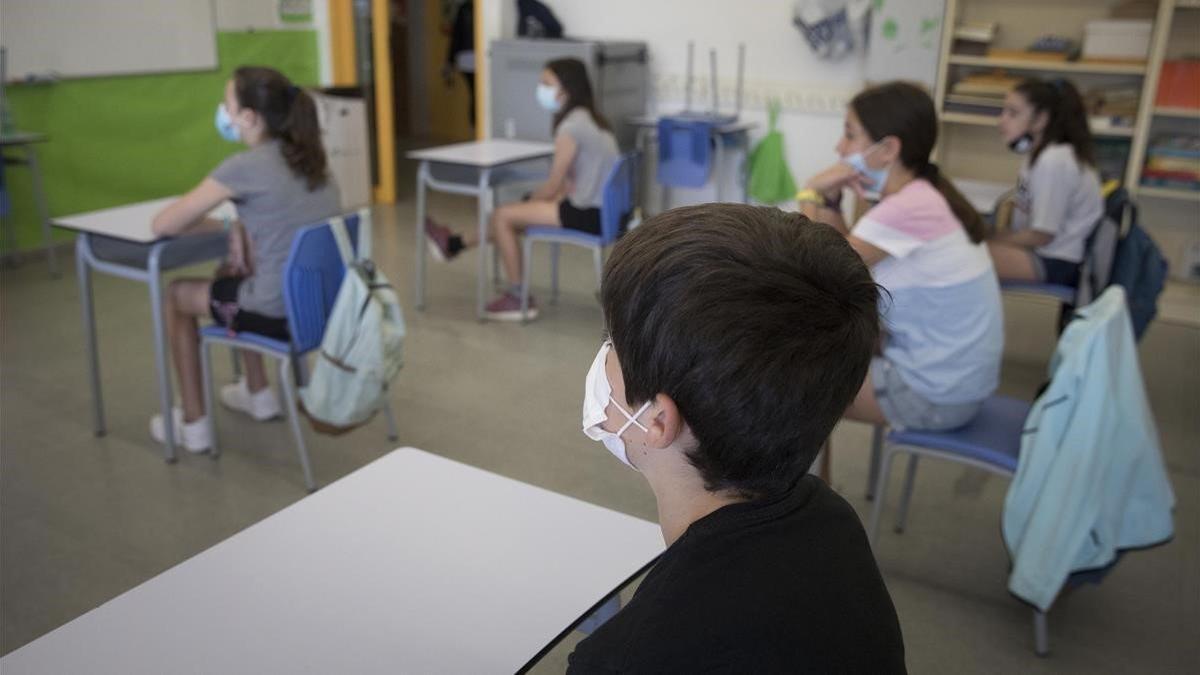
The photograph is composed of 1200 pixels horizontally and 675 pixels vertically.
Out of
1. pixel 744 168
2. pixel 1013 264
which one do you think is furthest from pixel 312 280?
pixel 744 168

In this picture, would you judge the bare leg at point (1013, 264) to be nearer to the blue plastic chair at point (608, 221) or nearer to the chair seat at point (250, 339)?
the blue plastic chair at point (608, 221)

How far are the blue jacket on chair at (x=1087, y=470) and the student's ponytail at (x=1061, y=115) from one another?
1681 mm

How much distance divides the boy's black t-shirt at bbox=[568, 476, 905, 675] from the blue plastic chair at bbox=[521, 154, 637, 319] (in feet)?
10.3

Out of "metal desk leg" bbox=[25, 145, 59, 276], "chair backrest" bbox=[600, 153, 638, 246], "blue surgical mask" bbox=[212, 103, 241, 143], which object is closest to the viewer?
"blue surgical mask" bbox=[212, 103, 241, 143]

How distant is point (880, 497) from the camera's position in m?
2.40

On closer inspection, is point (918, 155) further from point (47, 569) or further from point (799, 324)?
point (47, 569)

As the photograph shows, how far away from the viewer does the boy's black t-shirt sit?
811 mm

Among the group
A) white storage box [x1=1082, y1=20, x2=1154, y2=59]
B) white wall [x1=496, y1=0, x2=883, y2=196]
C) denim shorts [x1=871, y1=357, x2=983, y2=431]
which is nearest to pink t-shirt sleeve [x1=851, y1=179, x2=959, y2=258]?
denim shorts [x1=871, y1=357, x2=983, y2=431]

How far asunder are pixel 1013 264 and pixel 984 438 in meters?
1.52

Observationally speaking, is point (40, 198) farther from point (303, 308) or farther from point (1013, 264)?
point (1013, 264)

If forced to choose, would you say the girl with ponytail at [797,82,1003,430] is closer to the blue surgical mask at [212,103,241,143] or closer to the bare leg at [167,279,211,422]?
the blue surgical mask at [212,103,241,143]

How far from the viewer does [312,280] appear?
8.95ft

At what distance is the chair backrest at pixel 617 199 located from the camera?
4102mm

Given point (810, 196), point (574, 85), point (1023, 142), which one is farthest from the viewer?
point (574, 85)
